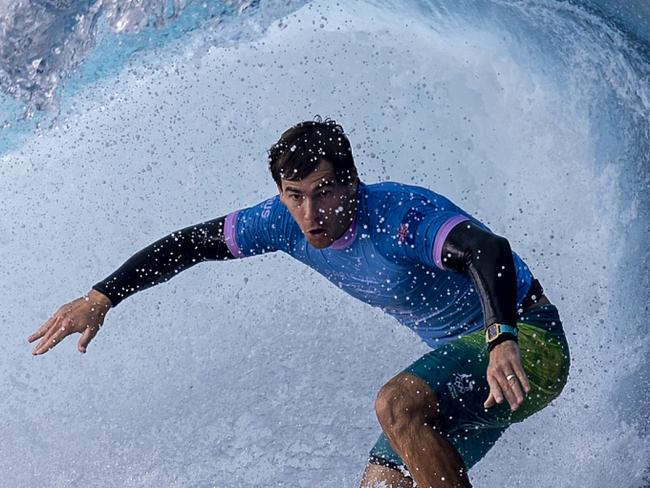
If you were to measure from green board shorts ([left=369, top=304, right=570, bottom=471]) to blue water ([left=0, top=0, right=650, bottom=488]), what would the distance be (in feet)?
3.78

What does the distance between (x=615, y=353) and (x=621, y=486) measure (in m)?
0.93

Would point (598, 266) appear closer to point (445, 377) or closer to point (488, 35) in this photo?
point (488, 35)

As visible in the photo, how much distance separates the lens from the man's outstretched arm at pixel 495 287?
2535 millimetres

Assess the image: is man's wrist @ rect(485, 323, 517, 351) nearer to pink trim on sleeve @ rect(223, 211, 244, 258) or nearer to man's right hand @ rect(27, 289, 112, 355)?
pink trim on sleeve @ rect(223, 211, 244, 258)

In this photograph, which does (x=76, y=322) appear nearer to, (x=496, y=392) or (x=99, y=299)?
(x=99, y=299)

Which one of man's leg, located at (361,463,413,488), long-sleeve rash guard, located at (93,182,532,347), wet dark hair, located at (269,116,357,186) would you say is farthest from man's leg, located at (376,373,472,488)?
wet dark hair, located at (269,116,357,186)

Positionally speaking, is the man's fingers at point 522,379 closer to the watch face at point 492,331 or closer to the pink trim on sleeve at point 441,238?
the watch face at point 492,331

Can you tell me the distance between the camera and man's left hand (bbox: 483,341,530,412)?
2512mm

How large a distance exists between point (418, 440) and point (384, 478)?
61 cm

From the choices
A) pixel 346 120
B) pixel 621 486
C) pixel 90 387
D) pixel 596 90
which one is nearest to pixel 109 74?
pixel 346 120

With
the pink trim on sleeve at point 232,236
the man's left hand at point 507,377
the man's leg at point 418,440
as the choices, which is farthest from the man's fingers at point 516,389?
the pink trim on sleeve at point 232,236

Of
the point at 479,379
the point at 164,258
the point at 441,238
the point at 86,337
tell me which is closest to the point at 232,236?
the point at 164,258

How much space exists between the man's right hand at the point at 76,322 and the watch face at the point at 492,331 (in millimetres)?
1287

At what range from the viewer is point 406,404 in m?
2.67
